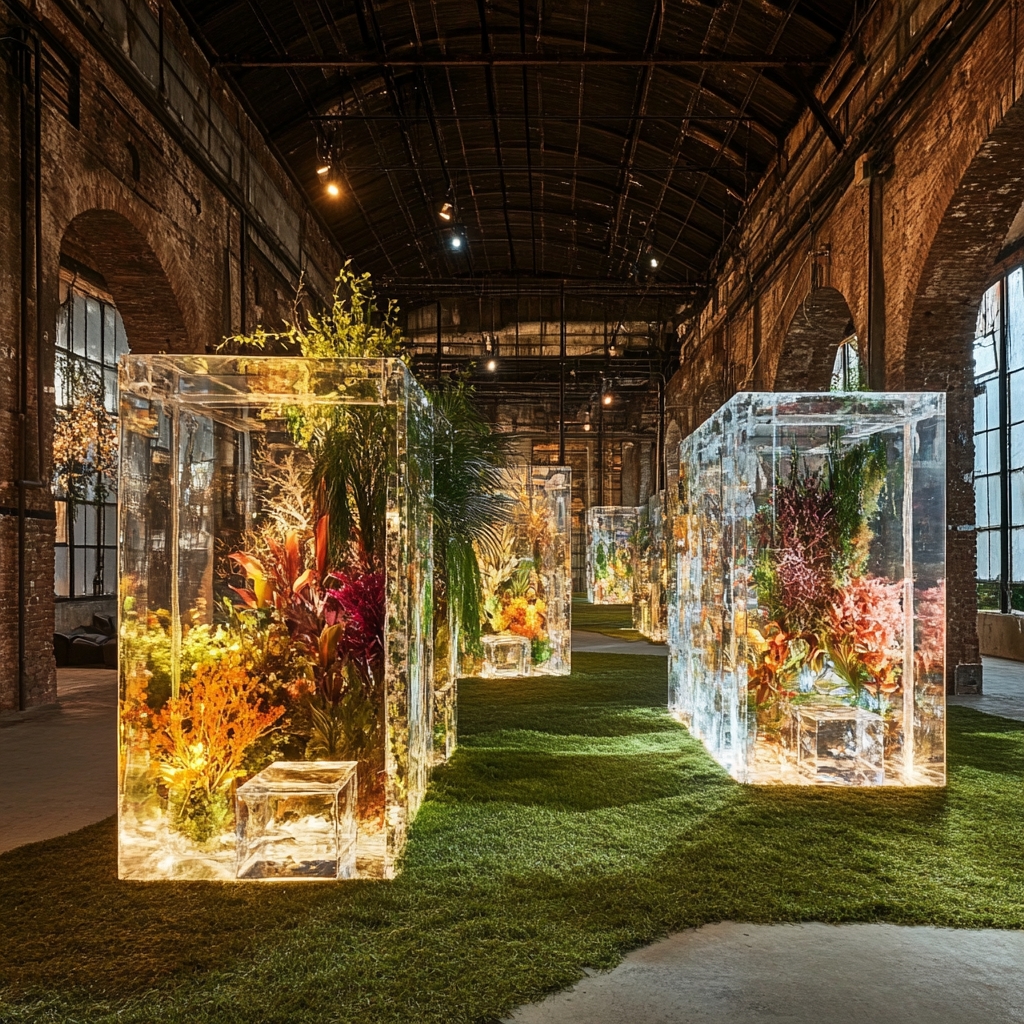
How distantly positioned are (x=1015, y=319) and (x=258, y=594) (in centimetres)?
997

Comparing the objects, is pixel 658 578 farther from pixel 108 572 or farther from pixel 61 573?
pixel 61 573

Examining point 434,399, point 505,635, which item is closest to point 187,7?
point 434,399

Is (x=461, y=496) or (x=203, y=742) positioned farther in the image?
(x=461, y=496)

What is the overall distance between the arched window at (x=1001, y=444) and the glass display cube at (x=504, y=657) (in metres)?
5.60

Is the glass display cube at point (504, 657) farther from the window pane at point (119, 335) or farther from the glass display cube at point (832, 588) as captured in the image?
the window pane at point (119, 335)

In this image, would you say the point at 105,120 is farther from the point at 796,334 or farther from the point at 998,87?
the point at 796,334

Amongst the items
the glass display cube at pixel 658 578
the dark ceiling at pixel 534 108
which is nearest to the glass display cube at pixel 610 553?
the glass display cube at pixel 658 578

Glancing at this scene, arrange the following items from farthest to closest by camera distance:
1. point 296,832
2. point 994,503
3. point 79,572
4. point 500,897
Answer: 1. point 79,572
2. point 994,503
3. point 296,832
4. point 500,897

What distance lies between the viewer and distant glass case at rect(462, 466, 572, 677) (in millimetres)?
8922

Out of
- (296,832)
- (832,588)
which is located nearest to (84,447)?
(296,832)

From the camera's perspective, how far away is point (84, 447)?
11406 mm

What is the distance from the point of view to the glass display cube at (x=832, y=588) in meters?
4.57

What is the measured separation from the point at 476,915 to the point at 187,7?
982cm

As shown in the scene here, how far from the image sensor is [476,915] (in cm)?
288
